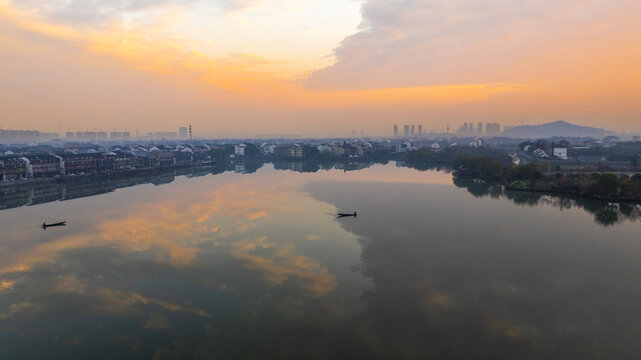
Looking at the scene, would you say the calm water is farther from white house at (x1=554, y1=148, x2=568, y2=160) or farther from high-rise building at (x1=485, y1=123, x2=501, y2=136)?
high-rise building at (x1=485, y1=123, x2=501, y2=136)

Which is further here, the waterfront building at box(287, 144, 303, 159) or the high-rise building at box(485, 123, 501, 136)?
the high-rise building at box(485, 123, 501, 136)

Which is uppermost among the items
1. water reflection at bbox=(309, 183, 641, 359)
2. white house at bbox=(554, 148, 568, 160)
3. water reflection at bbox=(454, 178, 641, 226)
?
white house at bbox=(554, 148, 568, 160)

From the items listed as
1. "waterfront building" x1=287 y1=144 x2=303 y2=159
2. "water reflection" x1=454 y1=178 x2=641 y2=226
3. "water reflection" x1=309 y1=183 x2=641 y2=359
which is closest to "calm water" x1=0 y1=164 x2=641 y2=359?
"water reflection" x1=309 y1=183 x2=641 y2=359

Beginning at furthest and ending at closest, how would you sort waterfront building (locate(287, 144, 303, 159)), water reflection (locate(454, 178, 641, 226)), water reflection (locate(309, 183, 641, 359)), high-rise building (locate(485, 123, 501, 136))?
high-rise building (locate(485, 123, 501, 136))
waterfront building (locate(287, 144, 303, 159))
water reflection (locate(454, 178, 641, 226))
water reflection (locate(309, 183, 641, 359))

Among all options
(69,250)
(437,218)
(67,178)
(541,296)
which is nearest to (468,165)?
(437,218)

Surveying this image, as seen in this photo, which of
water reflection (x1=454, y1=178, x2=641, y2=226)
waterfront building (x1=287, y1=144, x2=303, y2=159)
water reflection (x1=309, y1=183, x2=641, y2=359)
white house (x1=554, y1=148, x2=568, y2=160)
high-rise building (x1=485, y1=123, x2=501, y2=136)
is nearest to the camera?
water reflection (x1=309, y1=183, x2=641, y2=359)

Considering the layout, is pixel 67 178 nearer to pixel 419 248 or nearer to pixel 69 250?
pixel 69 250

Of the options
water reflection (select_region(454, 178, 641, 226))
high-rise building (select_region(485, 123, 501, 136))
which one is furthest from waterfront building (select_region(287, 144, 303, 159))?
high-rise building (select_region(485, 123, 501, 136))

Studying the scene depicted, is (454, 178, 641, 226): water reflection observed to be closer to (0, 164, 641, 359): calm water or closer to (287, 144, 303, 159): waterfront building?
(0, 164, 641, 359): calm water

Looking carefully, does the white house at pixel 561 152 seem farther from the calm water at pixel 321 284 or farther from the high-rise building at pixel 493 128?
the high-rise building at pixel 493 128

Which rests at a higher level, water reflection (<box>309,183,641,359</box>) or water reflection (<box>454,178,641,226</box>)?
water reflection (<box>454,178,641,226</box>)
